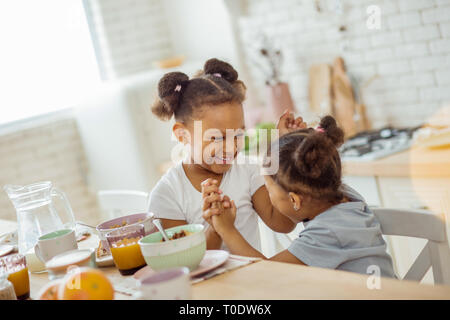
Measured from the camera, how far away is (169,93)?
1.78m

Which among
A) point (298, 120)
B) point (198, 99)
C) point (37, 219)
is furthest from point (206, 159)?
point (37, 219)

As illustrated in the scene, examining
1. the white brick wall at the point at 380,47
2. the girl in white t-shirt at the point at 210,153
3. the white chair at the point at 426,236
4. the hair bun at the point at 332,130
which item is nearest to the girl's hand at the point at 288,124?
the girl in white t-shirt at the point at 210,153

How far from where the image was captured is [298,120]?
5.79 ft

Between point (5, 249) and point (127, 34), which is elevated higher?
point (127, 34)

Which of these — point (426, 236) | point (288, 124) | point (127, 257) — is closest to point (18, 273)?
point (127, 257)

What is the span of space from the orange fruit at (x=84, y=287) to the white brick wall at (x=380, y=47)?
2.25 meters

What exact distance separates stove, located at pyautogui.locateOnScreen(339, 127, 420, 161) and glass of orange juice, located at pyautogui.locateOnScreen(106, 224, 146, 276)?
142cm

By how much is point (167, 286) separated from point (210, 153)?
2.62 feet

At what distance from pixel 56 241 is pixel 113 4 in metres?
2.92

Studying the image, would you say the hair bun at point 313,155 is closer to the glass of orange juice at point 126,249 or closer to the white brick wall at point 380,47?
the glass of orange juice at point 126,249

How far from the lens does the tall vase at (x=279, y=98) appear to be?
11.0ft

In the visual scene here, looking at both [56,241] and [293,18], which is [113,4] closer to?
[293,18]

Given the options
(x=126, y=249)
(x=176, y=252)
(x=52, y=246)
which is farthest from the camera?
(x=52, y=246)

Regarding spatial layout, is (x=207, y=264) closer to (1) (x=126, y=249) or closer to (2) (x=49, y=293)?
(1) (x=126, y=249)
